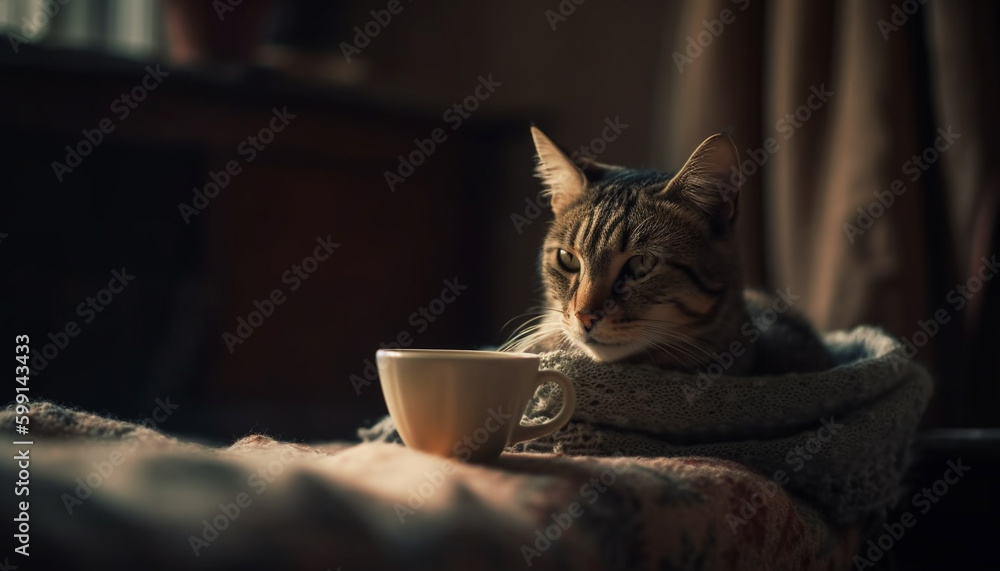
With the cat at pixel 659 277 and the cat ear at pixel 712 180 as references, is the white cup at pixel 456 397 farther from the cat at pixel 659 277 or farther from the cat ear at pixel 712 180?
the cat ear at pixel 712 180

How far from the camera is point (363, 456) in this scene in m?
0.60

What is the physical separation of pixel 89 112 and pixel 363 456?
49.3 inches

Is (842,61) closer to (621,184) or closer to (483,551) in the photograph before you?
(621,184)

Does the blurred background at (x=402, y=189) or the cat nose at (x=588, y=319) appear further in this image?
the blurred background at (x=402, y=189)

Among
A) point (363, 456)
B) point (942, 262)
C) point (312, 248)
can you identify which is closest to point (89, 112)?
point (312, 248)

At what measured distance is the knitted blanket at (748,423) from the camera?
81 cm
